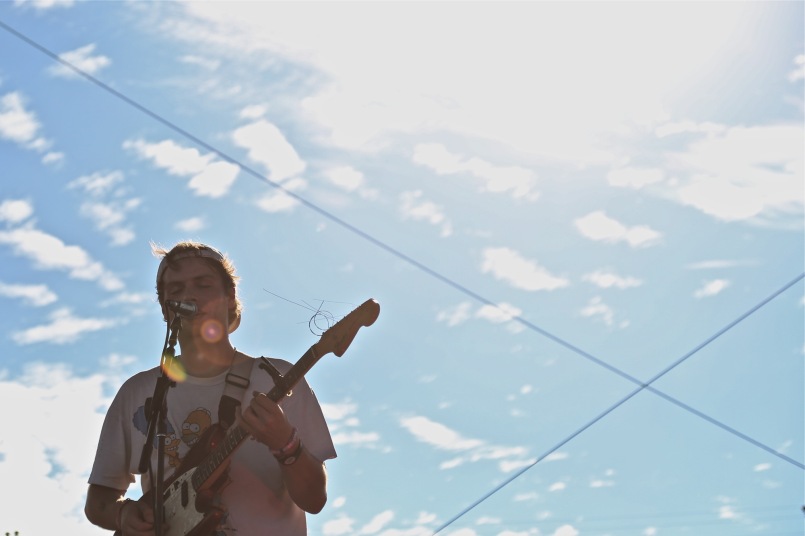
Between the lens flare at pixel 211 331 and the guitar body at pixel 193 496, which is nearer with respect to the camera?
the guitar body at pixel 193 496

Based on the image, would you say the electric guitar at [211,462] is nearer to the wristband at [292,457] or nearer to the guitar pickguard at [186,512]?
the guitar pickguard at [186,512]

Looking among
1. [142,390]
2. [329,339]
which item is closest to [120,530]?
[142,390]

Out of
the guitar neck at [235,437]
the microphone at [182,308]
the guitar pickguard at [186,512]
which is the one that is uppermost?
the microphone at [182,308]

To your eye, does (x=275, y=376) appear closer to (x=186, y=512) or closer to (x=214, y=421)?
(x=214, y=421)

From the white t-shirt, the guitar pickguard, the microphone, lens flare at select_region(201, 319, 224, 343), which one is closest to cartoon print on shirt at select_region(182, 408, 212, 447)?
the white t-shirt

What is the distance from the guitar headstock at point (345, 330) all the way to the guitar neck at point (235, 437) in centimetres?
6

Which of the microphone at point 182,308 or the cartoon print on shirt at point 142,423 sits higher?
the microphone at point 182,308

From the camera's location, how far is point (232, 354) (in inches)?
148

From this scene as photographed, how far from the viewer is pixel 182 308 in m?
3.40

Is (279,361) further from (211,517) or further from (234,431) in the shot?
(211,517)

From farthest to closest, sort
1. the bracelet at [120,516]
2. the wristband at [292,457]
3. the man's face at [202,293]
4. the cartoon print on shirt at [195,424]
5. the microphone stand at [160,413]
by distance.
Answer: the man's face at [202,293], the cartoon print on shirt at [195,424], the bracelet at [120,516], the microphone stand at [160,413], the wristband at [292,457]

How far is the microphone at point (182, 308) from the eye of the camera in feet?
11.1

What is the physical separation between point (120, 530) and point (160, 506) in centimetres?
26

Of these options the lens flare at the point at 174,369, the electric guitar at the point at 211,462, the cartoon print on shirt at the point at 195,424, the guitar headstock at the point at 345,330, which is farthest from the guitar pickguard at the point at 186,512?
the guitar headstock at the point at 345,330
